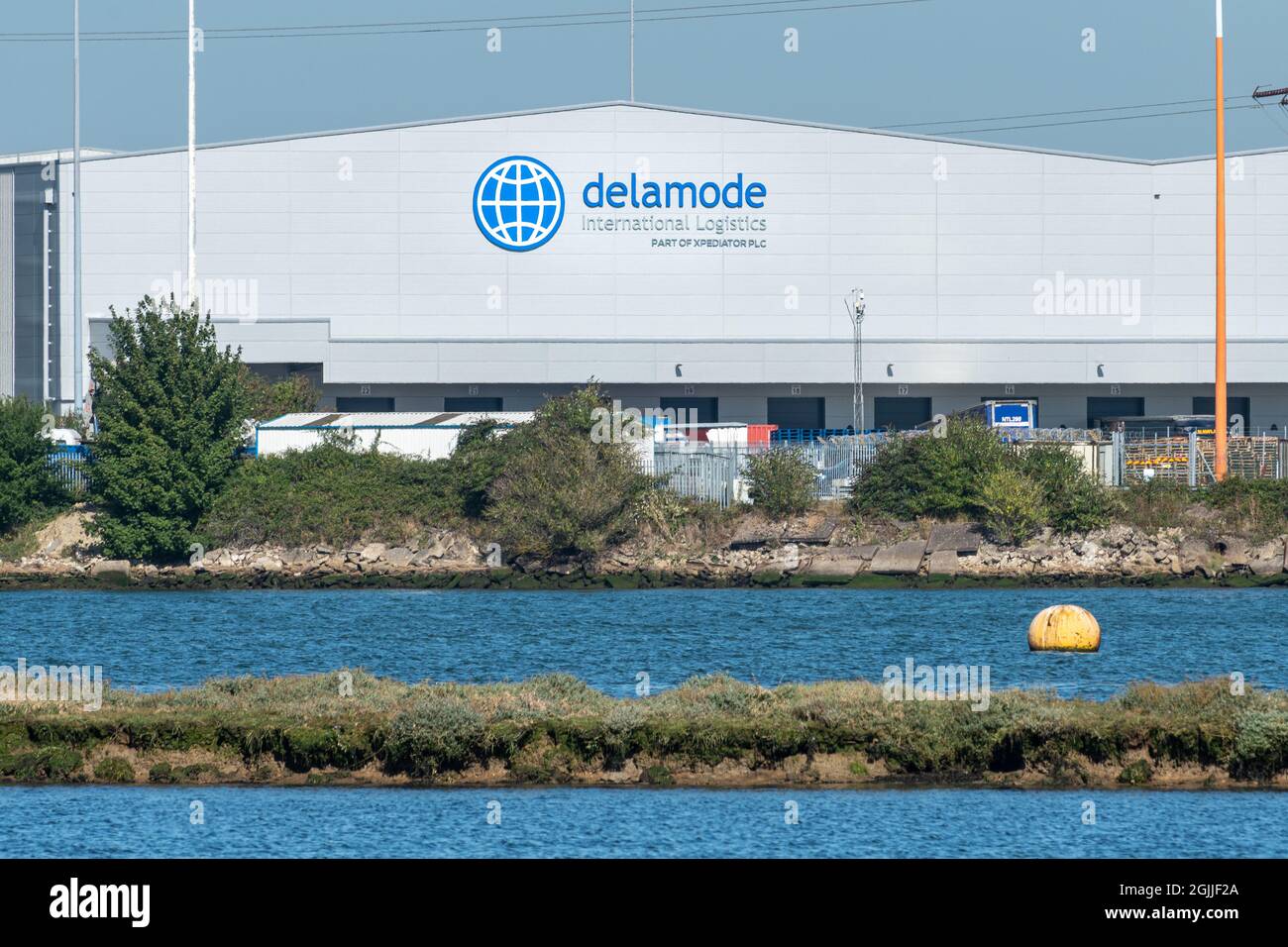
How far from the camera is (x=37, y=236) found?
7662 centimetres

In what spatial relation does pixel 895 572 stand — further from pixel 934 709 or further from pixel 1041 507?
pixel 934 709

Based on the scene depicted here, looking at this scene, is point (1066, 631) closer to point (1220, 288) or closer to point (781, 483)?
point (781, 483)

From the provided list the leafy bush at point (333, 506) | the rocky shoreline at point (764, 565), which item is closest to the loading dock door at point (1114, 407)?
the rocky shoreline at point (764, 565)

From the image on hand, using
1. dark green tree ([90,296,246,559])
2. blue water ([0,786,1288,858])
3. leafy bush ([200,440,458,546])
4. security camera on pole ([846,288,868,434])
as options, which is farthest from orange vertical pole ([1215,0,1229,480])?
blue water ([0,786,1288,858])

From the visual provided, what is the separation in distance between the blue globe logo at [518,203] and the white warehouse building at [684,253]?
9 cm

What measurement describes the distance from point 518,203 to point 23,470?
79.1 feet

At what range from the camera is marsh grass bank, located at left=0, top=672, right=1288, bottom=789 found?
69.9 ft

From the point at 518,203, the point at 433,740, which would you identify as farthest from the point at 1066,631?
the point at 518,203

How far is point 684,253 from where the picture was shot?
250ft

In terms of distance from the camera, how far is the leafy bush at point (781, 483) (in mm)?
58125

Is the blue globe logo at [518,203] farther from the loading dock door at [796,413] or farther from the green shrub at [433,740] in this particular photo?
the green shrub at [433,740]

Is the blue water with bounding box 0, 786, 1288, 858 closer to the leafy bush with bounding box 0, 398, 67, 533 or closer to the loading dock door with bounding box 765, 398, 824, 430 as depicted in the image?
the leafy bush with bounding box 0, 398, 67, 533

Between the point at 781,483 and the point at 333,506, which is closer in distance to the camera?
the point at 781,483

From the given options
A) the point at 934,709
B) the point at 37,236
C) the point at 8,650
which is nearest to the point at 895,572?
the point at 8,650
